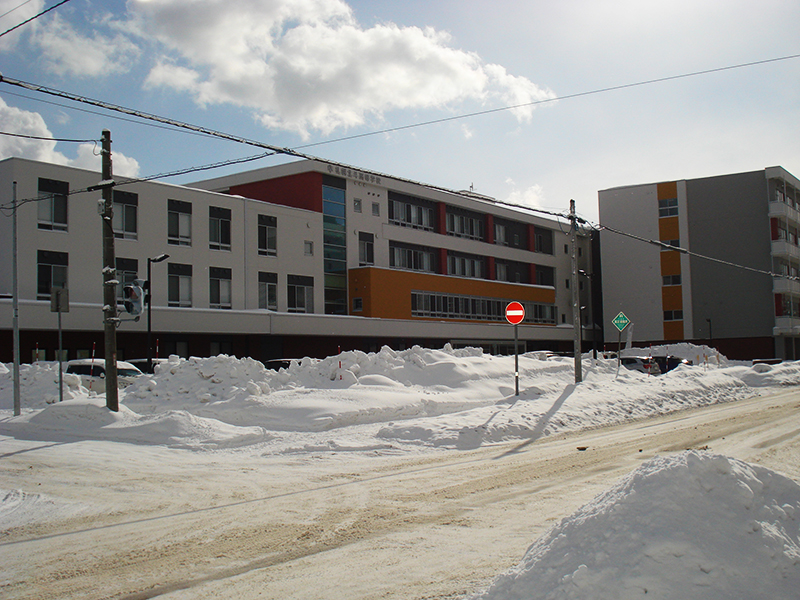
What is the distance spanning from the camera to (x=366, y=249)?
51.4m

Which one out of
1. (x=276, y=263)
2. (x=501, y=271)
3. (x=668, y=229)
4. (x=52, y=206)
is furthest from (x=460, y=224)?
(x=52, y=206)

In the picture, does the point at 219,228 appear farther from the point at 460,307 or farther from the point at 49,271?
the point at 460,307

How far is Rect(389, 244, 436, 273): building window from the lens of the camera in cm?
5381

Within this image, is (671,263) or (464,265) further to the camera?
(671,263)

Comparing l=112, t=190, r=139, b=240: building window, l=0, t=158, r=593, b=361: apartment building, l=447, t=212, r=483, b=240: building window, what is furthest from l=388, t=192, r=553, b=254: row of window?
l=112, t=190, r=139, b=240: building window

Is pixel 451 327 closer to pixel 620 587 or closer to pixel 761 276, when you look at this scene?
pixel 761 276

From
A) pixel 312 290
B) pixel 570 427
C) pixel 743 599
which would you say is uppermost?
pixel 312 290

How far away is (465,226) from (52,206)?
3508 centimetres

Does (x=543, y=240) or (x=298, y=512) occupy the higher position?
(x=543, y=240)

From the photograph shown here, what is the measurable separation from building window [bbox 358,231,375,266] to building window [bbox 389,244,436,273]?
2145mm

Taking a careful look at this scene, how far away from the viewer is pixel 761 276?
61.6 m

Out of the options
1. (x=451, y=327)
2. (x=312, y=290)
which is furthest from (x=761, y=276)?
(x=312, y=290)

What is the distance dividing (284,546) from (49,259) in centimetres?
3251

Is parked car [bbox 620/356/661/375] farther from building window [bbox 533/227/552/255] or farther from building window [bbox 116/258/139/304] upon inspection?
building window [bbox 533/227/552/255]
